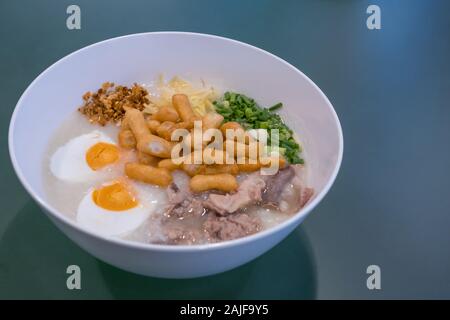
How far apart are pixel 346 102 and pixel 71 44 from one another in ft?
4.10

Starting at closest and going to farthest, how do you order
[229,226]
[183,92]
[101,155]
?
[229,226], [101,155], [183,92]

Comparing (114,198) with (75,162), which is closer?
(114,198)

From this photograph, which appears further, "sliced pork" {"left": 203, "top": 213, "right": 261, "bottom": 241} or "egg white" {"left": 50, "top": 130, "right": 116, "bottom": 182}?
"egg white" {"left": 50, "top": 130, "right": 116, "bottom": 182}

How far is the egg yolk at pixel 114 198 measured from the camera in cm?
127

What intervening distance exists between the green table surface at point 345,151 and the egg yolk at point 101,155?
0.74 ft

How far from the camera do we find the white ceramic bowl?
100 cm

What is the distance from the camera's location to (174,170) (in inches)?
54.3

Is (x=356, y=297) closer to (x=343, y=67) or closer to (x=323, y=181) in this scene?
(x=323, y=181)

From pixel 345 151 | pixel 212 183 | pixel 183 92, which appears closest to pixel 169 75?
pixel 183 92

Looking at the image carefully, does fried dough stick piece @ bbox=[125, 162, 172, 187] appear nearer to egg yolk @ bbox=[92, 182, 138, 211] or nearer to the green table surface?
egg yolk @ bbox=[92, 182, 138, 211]

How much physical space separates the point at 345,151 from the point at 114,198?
881 millimetres

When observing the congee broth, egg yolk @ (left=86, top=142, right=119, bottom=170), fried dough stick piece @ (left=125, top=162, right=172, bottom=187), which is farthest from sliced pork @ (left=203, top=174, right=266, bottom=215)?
egg yolk @ (left=86, top=142, right=119, bottom=170)

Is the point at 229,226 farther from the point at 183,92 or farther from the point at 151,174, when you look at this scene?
the point at 183,92

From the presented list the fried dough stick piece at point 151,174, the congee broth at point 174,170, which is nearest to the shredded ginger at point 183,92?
the congee broth at point 174,170
